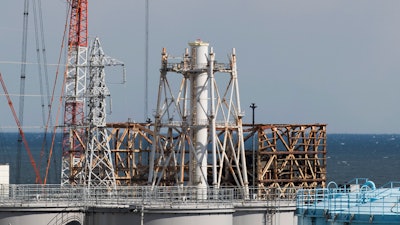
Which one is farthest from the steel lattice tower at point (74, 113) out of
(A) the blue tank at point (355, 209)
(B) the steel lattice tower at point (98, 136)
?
(A) the blue tank at point (355, 209)

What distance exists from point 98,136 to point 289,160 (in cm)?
1744

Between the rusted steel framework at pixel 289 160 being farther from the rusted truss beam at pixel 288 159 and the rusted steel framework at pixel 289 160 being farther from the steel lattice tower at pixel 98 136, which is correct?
the steel lattice tower at pixel 98 136

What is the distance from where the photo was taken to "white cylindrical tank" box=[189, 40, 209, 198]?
91000 mm

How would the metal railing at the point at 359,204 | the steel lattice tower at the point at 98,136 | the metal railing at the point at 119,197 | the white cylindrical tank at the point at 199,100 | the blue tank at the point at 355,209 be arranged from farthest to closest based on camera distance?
the steel lattice tower at the point at 98,136
the white cylindrical tank at the point at 199,100
the metal railing at the point at 119,197
the metal railing at the point at 359,204
the blue tank at the point at 355,209

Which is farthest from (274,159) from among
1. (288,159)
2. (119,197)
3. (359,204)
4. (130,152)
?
(359,204)

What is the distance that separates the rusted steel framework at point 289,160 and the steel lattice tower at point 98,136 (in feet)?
44.2

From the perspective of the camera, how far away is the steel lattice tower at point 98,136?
102812 mm

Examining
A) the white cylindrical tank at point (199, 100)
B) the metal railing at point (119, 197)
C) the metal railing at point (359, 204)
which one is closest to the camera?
the metal railing at point (359, 204)

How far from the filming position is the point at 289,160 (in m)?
106

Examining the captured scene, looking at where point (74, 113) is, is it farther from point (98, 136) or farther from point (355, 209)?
point (355, 209)

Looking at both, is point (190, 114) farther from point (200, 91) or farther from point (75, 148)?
point (75, 148)

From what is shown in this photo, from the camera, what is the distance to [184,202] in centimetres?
7469

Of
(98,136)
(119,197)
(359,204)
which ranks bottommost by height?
(359,204)

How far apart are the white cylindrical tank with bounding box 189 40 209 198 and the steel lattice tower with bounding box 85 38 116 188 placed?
45.0 ft
